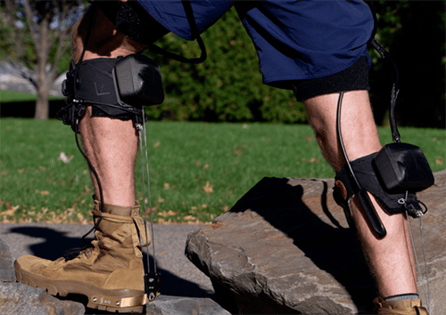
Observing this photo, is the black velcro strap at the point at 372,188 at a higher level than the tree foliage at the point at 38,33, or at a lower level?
lower

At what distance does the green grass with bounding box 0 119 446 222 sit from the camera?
14.0ft

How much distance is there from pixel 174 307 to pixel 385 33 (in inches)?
428

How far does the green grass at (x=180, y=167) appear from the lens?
425 centimetres

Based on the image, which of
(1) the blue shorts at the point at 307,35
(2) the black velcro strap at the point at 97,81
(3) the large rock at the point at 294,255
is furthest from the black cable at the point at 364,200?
(2) the black velcro strap at the point at 97,81

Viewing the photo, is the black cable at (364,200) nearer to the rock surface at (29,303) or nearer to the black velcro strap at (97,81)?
the black velcro strap at (97,81)

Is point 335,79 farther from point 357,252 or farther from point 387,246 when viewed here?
point 357,252

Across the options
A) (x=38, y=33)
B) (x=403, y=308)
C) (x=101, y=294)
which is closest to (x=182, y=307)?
(x=101, y=294)

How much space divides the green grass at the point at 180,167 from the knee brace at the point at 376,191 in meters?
2.58

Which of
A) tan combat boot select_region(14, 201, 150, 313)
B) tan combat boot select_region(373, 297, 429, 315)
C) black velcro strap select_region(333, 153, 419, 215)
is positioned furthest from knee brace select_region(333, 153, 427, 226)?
→ tan combat boot select_region(14, 201, 150, 313)

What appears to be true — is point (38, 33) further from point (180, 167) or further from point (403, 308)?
point (403, 308)

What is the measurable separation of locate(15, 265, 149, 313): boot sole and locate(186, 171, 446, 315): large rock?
0.31 meters

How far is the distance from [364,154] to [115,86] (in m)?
0.98

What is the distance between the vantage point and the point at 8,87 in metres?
45.6

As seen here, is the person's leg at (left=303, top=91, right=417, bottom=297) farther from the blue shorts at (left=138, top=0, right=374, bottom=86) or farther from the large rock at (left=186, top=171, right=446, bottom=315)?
the large rock at (left=186, top=171, right=446, bottom=315)
